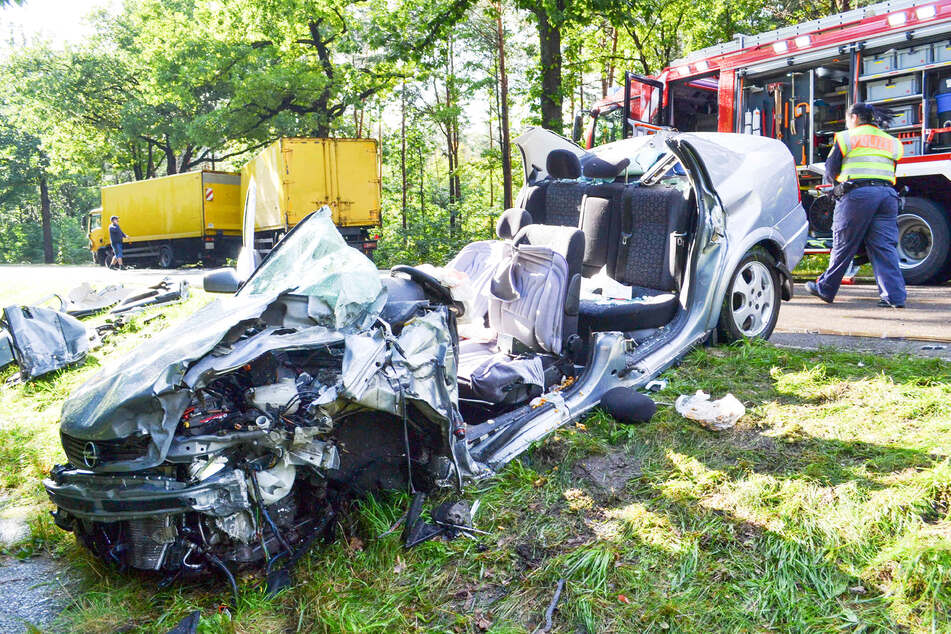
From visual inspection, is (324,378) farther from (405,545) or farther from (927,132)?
(927,132)

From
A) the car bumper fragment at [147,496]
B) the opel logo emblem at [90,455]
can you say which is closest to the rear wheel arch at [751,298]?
the car bumper fragment at [147,496]

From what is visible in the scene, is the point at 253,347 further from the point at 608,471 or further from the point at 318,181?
the point at 318,181

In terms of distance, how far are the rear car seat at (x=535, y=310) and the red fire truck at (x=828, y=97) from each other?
21.2ft

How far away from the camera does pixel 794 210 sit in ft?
16.8

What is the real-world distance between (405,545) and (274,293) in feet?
3.71

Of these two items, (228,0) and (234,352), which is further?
(228,0)

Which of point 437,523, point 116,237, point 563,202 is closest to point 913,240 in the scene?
point 563,202

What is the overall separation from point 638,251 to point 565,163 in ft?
2.67

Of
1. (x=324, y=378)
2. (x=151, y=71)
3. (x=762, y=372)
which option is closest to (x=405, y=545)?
(x=324, y=378)

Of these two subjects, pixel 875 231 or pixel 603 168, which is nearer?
pixel 603 168

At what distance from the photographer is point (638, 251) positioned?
477 centimetres

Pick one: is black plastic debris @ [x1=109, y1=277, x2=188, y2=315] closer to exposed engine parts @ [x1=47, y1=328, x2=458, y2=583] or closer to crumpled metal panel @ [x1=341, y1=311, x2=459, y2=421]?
exposed engine parts @ [x1=47, y1=328, x2=458, y2=583]

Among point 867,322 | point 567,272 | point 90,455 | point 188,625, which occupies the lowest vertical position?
point 188,625

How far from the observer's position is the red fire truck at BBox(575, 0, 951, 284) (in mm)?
8250
